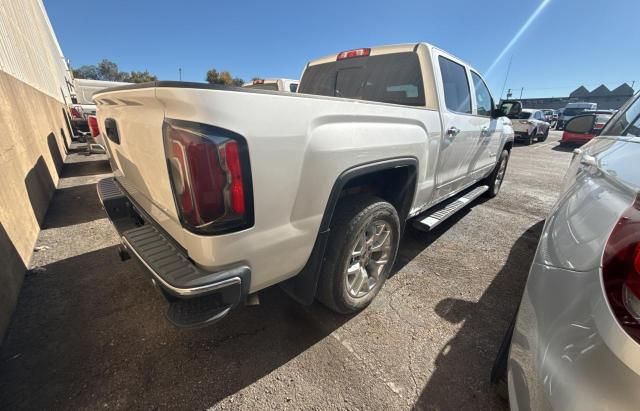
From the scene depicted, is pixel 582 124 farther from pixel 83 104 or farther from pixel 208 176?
pixel 83 104

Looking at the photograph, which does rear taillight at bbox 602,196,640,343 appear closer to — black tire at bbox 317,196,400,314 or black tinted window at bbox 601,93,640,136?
black tire at bbox 317,196,400,314

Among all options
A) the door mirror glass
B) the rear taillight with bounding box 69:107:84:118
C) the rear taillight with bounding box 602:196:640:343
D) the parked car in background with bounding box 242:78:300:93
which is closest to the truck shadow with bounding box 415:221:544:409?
the rear taillight with bounding box 602:196:640:343

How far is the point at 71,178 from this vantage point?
6.12 meters

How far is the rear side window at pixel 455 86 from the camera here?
2961mm

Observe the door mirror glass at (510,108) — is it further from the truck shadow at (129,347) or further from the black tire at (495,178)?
the truck shadow at (129,347)

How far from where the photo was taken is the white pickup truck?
123 centimetres

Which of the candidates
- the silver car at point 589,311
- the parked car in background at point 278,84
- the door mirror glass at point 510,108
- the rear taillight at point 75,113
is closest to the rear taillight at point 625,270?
the silver car at point 589,311

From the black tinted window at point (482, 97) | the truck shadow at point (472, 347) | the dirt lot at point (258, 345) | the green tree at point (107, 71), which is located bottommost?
the truck shadow at point (472, 347)

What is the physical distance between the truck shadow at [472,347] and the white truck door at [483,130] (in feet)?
5.34

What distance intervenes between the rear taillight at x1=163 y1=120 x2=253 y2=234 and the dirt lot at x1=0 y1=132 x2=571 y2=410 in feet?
3.72

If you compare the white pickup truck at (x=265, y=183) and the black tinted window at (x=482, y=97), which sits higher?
the black tinted window at (x=482, y=97)

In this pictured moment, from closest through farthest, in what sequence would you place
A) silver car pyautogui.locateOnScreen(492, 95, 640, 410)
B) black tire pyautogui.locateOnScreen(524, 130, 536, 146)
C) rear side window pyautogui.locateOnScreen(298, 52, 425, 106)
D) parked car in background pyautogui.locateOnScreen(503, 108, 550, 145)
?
1. silver car pyautogui.locateOnScreen(492, 95, 640, 410)
2. rear side window pyautogui.locateOnScreen(298, 52, 425, 106)
3. parked car in background pyautogui.locateOnScreen(503, 108, 550, 145)
4. black tire pyautogui.locateOnScreen(524, 130, 536, 146)

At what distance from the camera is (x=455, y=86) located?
322cm

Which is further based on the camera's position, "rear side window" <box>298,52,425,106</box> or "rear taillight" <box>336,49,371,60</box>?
"rear taillight" <box>336,49,371,60</box>
